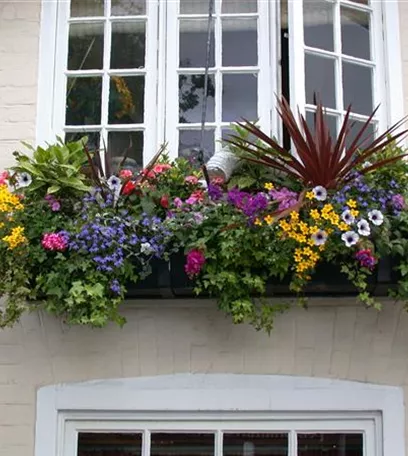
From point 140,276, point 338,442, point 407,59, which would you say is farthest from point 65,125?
point 338,442

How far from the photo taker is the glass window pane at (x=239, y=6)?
209 inches

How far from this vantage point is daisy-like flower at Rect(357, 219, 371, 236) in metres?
4.10

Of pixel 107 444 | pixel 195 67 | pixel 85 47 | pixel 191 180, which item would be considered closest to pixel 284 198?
pixel 191 180

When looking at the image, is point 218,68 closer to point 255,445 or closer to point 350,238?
point 350,238

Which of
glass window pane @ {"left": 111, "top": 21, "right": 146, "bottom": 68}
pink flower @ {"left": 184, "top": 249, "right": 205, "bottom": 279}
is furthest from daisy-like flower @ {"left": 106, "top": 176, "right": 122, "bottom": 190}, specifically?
glass window pane @ {"left": 111, "top": 21, "right": 146, "bottom": 68}

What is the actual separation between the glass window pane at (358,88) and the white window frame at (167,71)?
0.07 metres

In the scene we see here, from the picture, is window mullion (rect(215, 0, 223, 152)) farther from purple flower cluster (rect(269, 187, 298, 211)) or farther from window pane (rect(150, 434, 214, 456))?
window pane (rect(150, 434, 214, 456))

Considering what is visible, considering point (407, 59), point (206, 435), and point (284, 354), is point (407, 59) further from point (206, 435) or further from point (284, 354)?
point (206, 435)

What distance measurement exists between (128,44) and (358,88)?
1.50 m

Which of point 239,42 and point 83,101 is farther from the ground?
point 239,42

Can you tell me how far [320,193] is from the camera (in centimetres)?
423

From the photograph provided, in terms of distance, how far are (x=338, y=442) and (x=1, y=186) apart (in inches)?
91.6

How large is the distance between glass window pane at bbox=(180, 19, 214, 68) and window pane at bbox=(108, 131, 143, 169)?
579 millimetres

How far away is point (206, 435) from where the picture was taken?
4.53 meters
